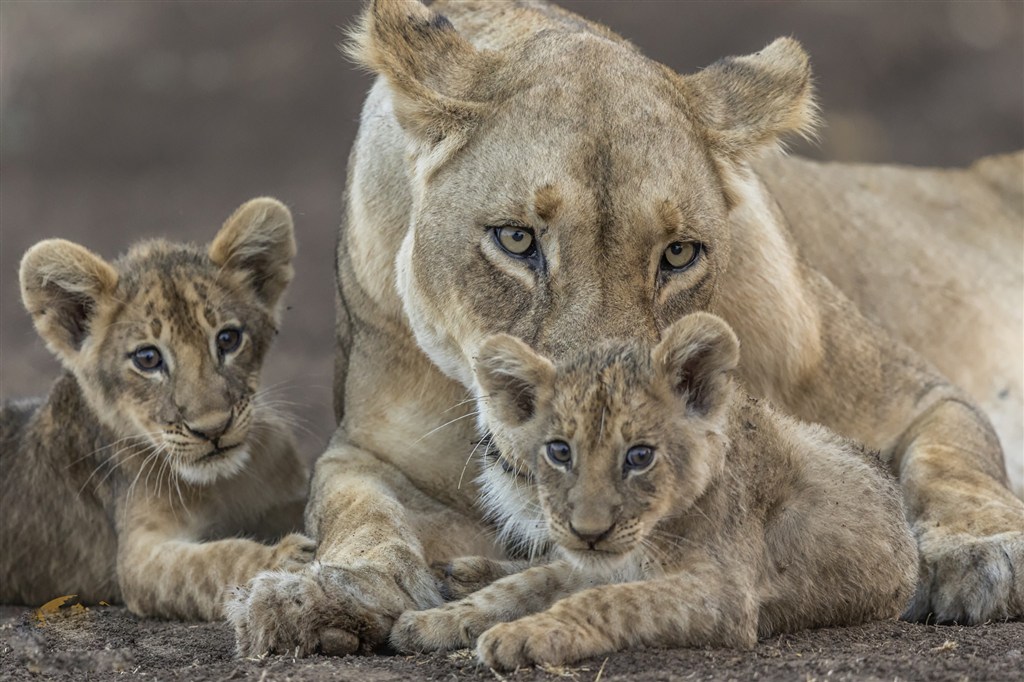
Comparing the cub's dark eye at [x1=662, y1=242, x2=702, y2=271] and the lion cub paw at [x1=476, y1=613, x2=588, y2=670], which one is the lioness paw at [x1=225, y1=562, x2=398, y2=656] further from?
the cub's dark eye at [x1=662, y1=242, x2=702, y2=271]

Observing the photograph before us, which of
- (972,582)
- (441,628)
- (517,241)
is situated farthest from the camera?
(972,582)

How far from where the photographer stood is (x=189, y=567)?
479cm

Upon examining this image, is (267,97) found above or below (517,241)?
above

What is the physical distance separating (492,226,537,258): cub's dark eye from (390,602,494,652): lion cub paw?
0.87 m

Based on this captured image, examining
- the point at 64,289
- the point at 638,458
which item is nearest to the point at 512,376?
the point at 638,458

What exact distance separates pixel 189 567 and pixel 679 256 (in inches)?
73.4

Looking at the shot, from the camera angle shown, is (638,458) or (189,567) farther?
(189,567)

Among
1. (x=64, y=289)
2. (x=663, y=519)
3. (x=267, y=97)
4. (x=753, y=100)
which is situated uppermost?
(x=267, y=97)

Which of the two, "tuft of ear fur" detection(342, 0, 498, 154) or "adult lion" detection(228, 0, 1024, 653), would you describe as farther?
"tuft of ear fur" detection(342, 0, 498, 154)

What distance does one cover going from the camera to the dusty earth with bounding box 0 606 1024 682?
10.9 ft

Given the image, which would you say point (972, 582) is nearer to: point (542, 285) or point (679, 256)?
point (679, 256)

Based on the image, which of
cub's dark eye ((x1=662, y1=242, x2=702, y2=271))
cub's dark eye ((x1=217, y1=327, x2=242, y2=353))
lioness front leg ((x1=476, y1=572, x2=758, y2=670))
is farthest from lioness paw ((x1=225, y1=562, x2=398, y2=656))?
cub's dark eye ((x1=217, y1=327, x2=242, y2=353))

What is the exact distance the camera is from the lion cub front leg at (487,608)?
3662mm

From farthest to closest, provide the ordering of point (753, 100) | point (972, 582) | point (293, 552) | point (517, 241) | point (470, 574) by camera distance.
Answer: point (293, 552)
point (753, 100)
point (972, 582)
point (470, 574)
point (517, 241)
